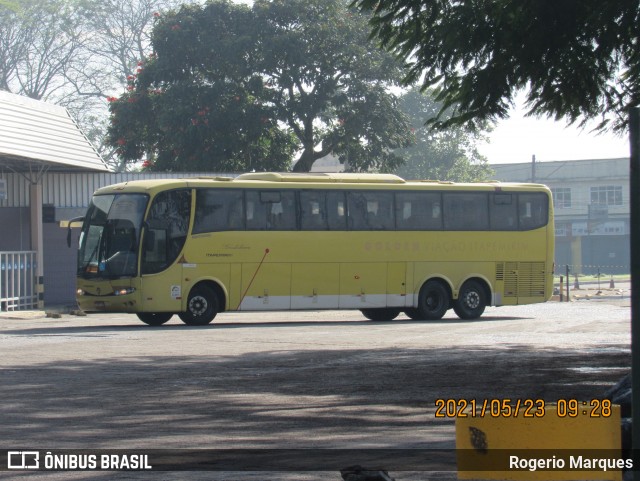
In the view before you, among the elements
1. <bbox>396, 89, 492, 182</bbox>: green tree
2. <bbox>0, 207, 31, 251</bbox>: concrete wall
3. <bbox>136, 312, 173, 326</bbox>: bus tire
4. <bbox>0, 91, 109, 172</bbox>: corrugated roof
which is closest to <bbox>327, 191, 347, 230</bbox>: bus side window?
<bbox>136, 312, 173, 326</bbox>: bus tire

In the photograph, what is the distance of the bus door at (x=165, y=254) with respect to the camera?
26.9 meters

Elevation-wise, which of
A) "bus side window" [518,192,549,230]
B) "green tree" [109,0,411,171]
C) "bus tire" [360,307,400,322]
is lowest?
"bus tire" [360,307,400,322]

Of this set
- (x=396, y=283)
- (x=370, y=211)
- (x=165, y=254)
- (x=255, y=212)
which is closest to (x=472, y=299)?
(x=396, y=283)

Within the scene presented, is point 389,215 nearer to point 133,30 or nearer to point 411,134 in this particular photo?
point 411,134

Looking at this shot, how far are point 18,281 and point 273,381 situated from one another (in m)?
20.1

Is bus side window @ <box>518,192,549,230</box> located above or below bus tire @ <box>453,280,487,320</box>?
above

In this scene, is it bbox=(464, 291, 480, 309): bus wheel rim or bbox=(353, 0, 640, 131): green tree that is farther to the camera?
bbox=(464, 291, 480, 309): bus wheel rim

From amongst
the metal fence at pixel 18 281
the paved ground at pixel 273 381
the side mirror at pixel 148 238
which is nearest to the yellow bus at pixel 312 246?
the side mirror at pixel 148 238

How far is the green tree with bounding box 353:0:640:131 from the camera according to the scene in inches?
524

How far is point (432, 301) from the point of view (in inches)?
A: 1219

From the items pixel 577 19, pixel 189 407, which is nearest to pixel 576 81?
pixel 577 19

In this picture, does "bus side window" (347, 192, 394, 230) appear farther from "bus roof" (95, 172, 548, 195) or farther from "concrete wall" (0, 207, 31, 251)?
"concrete wall" (0, 207, 31, 251)

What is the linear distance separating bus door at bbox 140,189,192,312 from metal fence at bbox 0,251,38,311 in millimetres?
6593

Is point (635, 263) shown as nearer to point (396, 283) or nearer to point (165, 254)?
point (165, 254)
